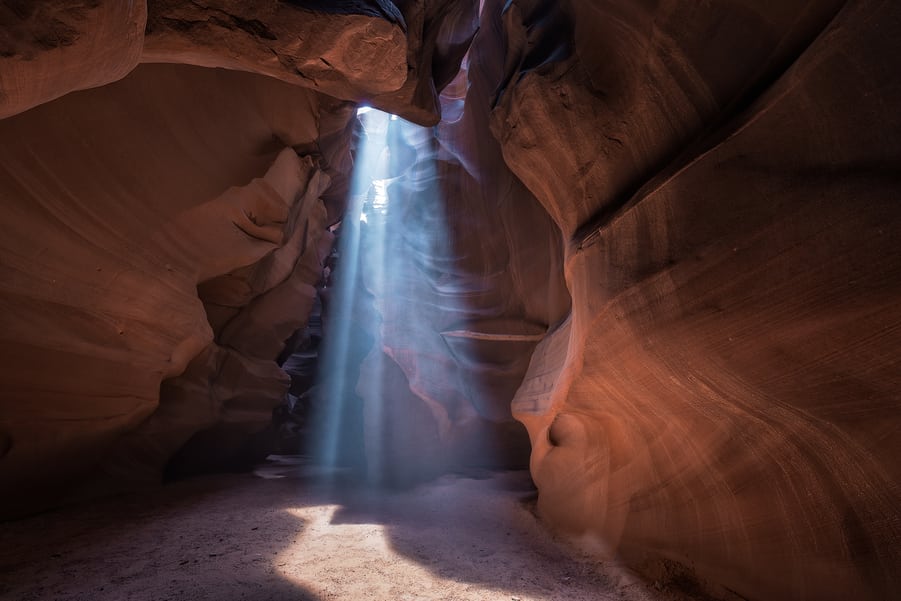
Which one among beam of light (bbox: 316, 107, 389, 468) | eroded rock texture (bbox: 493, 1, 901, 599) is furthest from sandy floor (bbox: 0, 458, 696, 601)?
beam of light (bbox: 316, 107, 389, 468)

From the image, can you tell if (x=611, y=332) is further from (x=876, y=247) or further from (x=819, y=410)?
(x=876, y=247)

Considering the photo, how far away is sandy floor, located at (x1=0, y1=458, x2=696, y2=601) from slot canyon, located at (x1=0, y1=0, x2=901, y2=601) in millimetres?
41

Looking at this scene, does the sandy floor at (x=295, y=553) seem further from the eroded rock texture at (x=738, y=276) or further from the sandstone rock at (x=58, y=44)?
the sandstone rock at (x=58, y=44)

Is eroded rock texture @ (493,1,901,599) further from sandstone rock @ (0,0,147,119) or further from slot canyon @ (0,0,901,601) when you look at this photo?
sandstone rock @ (0,0,147,119)

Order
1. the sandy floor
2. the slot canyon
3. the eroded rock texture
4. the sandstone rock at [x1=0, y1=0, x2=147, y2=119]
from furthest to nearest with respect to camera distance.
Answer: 1. the sandy floor
2. the slot canyon
3. the eroded rock texture
4. the sandstone rock at [x1=0, y1=0, x2=147, y2=119]

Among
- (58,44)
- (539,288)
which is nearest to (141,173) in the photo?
(58,44)

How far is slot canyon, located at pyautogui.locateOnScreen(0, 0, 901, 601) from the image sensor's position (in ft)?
7.14

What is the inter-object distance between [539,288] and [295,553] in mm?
5218

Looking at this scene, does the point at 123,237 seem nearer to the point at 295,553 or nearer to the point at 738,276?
the point at 295,553

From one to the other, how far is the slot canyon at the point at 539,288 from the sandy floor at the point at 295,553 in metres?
0.04

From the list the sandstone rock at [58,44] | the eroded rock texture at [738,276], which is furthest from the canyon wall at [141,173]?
the eroded rock texture at [738,276]

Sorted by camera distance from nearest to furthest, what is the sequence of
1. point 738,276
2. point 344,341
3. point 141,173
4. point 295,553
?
point 738,276, point 295,553, point 141,173, point 344,341

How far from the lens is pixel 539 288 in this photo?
24.3ft

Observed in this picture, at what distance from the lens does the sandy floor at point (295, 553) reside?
2998 millimetres
